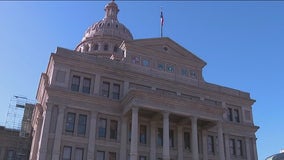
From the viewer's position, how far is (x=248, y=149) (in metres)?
46.4

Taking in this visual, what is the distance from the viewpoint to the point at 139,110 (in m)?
39.2

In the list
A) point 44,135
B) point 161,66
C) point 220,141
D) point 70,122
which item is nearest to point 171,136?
point 220,141

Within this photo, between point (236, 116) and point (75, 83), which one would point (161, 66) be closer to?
point (75, 83)

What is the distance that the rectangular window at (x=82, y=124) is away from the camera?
37853 millimetres

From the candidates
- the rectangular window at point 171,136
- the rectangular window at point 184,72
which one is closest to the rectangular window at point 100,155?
the rectangular window at point 171,136

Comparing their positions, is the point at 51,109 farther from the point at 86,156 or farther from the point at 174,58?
the point at 174,58

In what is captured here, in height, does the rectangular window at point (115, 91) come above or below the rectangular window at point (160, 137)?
above

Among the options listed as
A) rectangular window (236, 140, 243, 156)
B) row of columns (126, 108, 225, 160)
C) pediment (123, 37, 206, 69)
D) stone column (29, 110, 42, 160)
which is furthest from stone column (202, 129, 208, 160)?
stone column (29, 110, 42, 160)

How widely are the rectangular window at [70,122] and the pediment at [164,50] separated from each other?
1078cm

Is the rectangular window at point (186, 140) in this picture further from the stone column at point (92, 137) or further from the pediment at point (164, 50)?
the stone column at point (92, 137)

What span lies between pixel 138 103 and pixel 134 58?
809cm

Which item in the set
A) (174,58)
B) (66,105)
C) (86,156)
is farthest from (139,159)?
(174,58)

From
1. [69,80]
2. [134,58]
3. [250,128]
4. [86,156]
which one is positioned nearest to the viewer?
[86,156]

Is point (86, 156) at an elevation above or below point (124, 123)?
below
